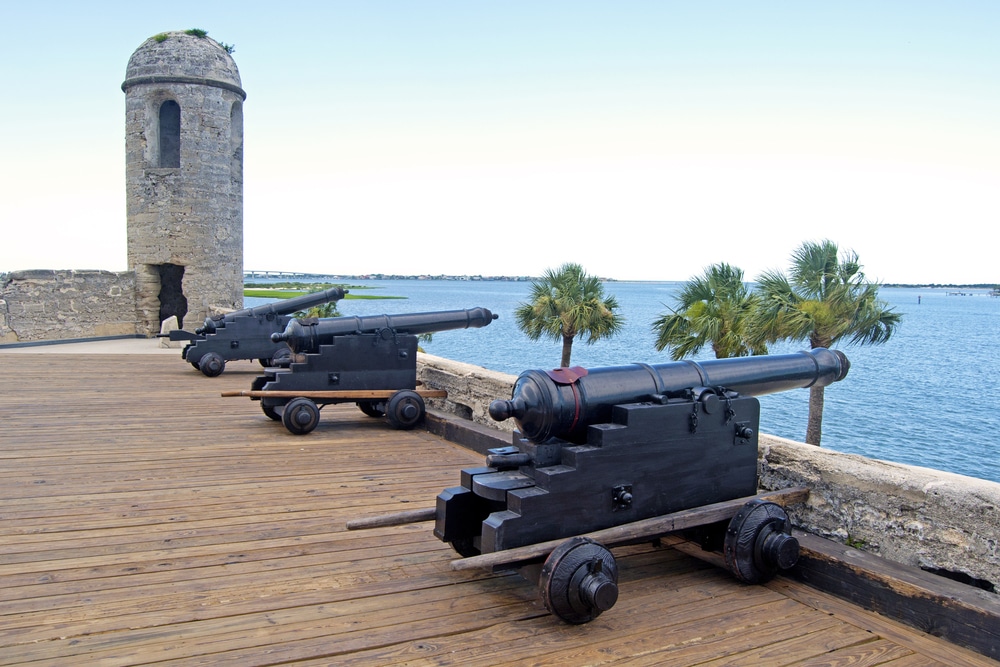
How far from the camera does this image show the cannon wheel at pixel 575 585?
2.84 m

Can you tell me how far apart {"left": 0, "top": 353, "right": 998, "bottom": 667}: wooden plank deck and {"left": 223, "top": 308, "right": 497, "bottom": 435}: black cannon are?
1.28 meters

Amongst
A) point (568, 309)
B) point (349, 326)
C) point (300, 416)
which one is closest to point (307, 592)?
point (300, 416)

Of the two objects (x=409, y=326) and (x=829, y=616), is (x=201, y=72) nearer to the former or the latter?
(x=409, y=326)

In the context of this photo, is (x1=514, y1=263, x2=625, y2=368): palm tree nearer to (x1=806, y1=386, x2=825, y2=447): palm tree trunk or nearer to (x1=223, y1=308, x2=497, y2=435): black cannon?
(x1=806, y1=386, x2=825, y2=447): palm tree trunk

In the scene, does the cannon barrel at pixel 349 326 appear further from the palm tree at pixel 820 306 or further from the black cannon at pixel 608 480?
the palm tree at pixel 820 306

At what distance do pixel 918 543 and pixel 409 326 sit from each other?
4.63 metres

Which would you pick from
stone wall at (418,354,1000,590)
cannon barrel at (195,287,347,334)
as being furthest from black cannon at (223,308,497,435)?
stone wall at (418,354,1000,590)

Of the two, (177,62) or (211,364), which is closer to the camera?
(211,364)

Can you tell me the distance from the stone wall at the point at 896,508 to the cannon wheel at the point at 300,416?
368 cm

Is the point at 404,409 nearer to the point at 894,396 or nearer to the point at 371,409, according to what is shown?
the point at 371,409

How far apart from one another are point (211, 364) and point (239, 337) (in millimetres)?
469

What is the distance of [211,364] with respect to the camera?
9.74 metres

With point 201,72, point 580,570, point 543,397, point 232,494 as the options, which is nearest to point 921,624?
point 580,570

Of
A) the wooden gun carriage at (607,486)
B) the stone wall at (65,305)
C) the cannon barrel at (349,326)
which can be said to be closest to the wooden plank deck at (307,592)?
the wooden gun carriage at (607,486)
